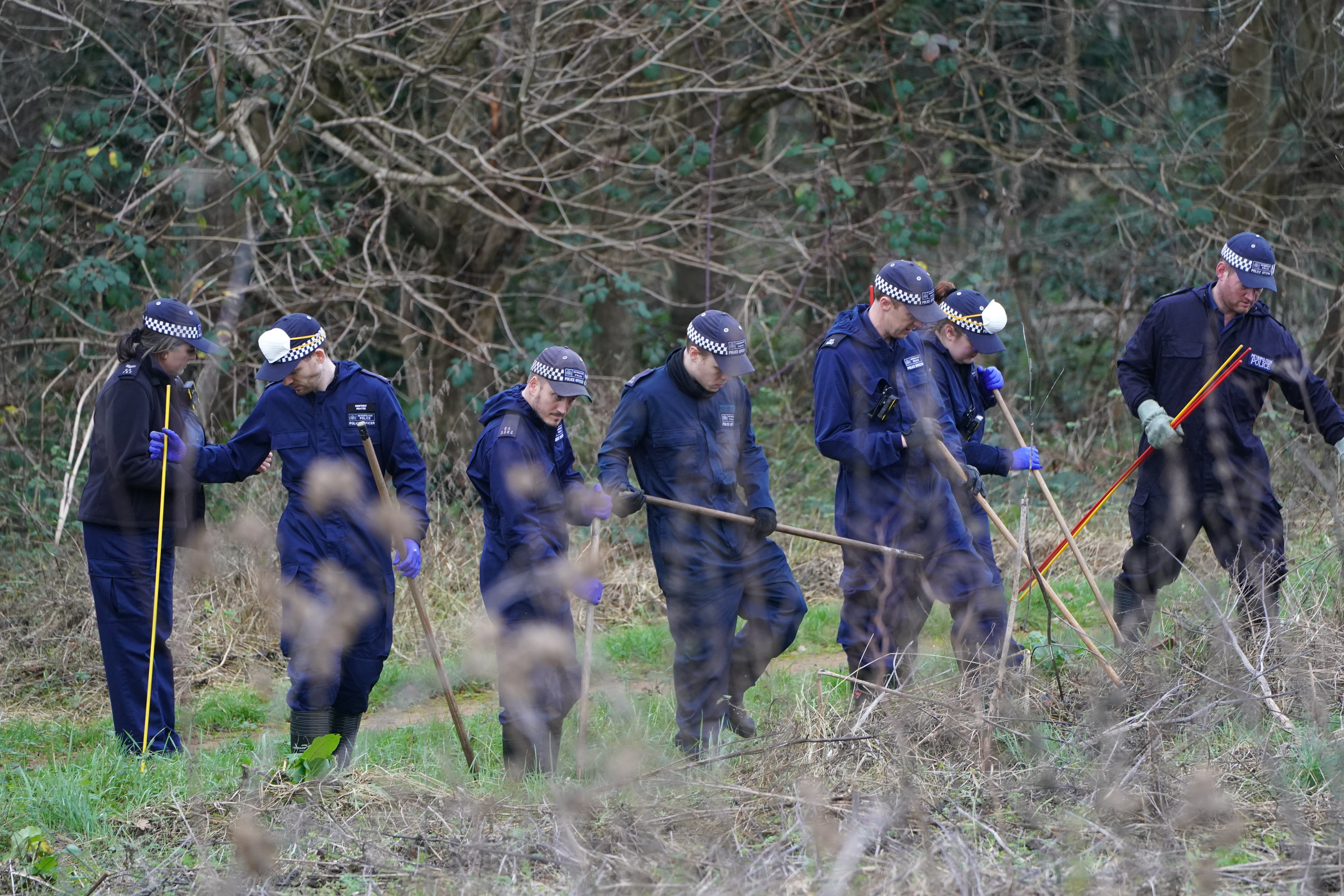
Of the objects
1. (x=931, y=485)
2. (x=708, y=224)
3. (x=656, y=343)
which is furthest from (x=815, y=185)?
(x=931, y=485)

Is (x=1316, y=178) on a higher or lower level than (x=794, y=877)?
lower

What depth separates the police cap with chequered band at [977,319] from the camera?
18.4ft

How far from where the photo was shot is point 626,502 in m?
5.13

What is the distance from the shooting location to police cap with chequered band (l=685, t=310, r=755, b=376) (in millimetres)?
5168

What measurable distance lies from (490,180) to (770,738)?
5885 mm

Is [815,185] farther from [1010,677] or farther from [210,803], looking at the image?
[210,803]

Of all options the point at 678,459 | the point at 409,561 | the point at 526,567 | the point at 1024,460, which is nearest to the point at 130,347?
the point at 409,561

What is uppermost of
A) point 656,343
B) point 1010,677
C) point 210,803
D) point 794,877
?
point 794,877

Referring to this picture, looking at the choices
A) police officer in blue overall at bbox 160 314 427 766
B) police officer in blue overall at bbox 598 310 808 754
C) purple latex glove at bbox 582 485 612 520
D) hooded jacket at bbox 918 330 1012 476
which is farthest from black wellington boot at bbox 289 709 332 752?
hooded jacket at bbox 918 330 1012 476

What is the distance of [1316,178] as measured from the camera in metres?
11.1

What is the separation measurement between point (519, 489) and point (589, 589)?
1.64ft

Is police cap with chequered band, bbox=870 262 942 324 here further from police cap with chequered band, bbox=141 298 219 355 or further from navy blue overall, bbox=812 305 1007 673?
police cap with chequered band, bbox=141 298 219 355

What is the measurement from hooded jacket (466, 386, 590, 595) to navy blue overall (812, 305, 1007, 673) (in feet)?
3.68

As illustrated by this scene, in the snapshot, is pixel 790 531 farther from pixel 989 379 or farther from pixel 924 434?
pixel 989 379
